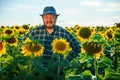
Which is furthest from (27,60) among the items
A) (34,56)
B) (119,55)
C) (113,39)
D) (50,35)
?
(113,39)

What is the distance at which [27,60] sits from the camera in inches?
218

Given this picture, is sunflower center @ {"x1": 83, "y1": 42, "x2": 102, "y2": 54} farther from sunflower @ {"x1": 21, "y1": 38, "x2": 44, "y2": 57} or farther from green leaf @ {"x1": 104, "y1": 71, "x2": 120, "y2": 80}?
green leaf @ {"x1": 104, "y1": 71, "x2": 120, "y2": 80}

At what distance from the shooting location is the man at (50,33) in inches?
290

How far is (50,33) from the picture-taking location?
25.0ft

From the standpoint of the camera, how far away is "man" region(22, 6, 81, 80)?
290 inches

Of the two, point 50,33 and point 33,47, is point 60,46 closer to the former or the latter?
point 33,47

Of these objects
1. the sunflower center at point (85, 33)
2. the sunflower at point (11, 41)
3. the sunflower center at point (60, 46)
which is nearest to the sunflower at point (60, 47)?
the sunflower center at point (60, 46)

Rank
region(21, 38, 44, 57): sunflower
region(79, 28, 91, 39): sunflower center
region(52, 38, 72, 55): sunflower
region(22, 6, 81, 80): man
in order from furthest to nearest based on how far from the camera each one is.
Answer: region(79, 28, 91, 39): sunflower center
region(22, 6, 81, 80): man
region(52, 38, 72, 55): sunflower
region(21, 38, 44, 57): sunflower

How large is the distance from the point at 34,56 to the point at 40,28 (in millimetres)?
2098

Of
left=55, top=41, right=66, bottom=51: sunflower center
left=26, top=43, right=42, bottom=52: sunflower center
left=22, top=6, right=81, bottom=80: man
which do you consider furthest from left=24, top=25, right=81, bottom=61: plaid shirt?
left=26, top=43, right=42, bottom=52: sunflower center

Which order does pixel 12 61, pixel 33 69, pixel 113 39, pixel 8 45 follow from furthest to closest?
pixel 113 39
pixel 8 45
pixel 12 61
pixel 33 69

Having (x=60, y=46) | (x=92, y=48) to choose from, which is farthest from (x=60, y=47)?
(x=92, y=48)

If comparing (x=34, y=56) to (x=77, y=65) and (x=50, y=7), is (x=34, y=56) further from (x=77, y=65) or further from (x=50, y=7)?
(x=50, y=7)

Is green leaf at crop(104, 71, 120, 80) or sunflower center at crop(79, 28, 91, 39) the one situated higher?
sunflower center at crop(79, 28, 91, 39)
